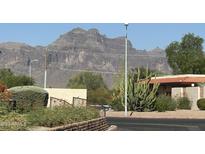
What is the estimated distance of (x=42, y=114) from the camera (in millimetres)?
19078

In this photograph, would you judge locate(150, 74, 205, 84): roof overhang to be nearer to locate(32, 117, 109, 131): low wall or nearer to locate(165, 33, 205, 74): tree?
locate(165, 33, 205, 74): tree

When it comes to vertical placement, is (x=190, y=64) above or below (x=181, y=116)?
above

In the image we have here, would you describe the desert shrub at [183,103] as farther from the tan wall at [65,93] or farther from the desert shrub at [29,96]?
the desert shrub at [29,96]

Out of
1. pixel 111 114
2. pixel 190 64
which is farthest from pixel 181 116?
pixel 190 64

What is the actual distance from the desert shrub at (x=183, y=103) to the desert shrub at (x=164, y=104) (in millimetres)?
3281

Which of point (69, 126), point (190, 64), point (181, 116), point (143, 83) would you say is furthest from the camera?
point (190, 64)

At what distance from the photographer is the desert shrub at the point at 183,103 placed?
55.2 m

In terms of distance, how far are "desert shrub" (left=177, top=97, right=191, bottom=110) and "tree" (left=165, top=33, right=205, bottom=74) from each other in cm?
3670

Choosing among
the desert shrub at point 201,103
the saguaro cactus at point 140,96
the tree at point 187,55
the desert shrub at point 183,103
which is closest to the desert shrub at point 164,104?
the saguaro cactus at point 140,96

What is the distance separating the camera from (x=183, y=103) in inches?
2188

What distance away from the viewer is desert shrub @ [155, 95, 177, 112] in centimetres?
4997
